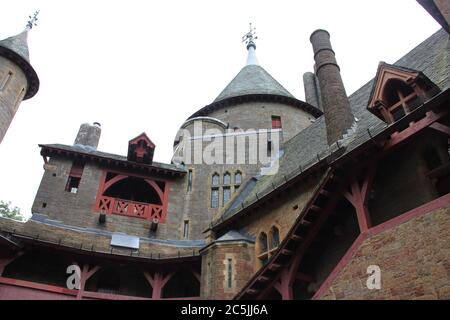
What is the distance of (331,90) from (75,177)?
41.9ft

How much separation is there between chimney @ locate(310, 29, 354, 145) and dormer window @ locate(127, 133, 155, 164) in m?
9.21

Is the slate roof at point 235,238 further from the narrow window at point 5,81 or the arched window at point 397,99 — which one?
the narrow window at point 5,81

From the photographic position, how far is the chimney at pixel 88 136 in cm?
2234

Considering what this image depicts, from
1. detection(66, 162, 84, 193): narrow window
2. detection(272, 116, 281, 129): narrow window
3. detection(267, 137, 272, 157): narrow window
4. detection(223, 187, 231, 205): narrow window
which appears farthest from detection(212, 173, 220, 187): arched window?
detection(272, 116, 281, 129): narrow window

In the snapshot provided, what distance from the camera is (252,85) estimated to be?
28844 mm

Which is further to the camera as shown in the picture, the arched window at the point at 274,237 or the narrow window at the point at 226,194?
the narrow window at the point at 226,194

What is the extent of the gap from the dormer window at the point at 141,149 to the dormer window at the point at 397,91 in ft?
42.7

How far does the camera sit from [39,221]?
17.0 meters

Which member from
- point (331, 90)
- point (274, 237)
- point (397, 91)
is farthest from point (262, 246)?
point (397, 91)

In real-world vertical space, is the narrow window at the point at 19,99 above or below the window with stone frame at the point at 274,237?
above

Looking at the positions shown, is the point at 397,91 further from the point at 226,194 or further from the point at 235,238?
the point at 226,194

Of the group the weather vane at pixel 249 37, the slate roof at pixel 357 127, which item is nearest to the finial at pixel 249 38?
the weather vane at pixel 249 37
